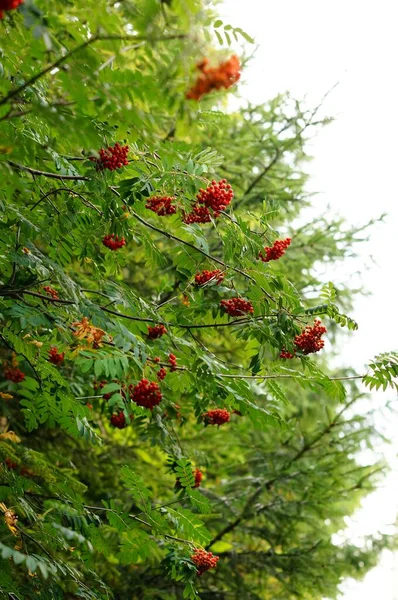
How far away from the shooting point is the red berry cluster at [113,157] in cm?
321

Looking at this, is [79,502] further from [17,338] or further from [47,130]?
[47,130]

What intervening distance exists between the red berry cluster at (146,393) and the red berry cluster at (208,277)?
68 centimetres

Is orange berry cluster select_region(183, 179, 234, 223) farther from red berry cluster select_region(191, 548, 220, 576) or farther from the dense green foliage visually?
red berry cluster select_region(191, 548, 220, 576)

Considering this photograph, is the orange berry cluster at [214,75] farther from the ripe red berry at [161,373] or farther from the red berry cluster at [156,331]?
the red berry cluster at [156,331]

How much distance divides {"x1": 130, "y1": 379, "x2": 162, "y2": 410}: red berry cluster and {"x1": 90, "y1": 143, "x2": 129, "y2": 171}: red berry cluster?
1019 millimetres

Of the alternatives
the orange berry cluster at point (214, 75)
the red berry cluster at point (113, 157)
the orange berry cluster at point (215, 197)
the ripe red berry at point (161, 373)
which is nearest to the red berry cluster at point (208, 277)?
the orange berry cluster at point (215, 197)

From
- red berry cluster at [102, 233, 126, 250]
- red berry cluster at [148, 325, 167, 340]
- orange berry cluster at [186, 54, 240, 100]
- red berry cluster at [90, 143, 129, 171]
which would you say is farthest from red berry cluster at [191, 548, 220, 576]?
orange berry cluster at [186, 54, 240, 100]

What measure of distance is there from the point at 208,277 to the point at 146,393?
2.54 feet

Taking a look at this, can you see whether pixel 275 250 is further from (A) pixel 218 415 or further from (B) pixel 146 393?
(A) pixel 218 415

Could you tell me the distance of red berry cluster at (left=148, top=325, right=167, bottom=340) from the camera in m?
3.85

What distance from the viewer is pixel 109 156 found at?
3.21 m

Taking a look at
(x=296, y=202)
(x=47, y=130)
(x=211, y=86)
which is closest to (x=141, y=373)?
(x=47, y=130)

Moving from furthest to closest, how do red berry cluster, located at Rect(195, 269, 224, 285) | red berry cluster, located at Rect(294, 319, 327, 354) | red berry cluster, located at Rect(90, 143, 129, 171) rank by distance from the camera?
red berry cluster, located at Rect(195, 269, 224, 285) → red berry cluster, located at Rect(294, 319, 327, 354) → red berry cluster, located at Rect(90, 143, 129, 171)

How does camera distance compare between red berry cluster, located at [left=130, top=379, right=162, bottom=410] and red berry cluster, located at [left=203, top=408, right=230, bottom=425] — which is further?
red berry cluster, located at [left=203, top=408, right=230, bottom=425]
